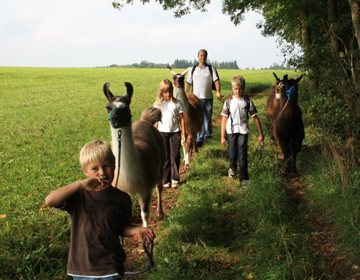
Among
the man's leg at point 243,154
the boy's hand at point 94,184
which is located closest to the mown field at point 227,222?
the man's leg at point 243,154

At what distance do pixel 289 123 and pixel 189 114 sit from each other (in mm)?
2641

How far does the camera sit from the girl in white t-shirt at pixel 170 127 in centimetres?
629

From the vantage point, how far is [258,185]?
534cm

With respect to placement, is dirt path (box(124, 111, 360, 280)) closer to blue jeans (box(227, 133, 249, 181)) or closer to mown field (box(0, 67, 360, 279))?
mown field (box(0, 67, 360, 279))

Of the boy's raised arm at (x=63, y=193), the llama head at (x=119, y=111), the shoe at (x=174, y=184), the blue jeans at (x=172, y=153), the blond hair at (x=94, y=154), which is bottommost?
the shoe at (x=174, y=184)

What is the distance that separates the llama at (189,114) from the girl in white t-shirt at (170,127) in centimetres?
103

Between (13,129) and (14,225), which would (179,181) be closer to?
(14,225)

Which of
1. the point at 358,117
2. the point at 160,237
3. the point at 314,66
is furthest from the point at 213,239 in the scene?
the point at 314,66

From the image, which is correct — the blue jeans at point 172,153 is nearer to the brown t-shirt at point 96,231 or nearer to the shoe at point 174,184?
the shoe at point 174,184

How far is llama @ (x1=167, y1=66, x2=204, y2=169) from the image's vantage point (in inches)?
295

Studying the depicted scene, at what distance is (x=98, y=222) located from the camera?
7.67 ft

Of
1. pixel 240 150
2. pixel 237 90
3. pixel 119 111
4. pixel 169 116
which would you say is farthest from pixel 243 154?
pixel 119 111

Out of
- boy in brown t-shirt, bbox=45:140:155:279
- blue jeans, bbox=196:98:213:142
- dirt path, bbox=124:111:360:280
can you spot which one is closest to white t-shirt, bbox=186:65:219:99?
blue jeans, bbox=196:98:213:142

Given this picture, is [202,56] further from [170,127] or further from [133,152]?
[133,152]
